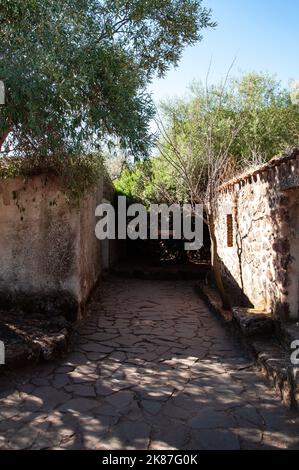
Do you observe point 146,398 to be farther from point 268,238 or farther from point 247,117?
point 247,117

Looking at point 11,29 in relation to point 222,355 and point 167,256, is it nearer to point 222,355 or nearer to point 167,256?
point 222,355

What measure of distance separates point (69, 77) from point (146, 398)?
386 centimetres

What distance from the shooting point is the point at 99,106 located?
4.64 meters

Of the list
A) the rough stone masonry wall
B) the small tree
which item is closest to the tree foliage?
the rough stone masonry wall

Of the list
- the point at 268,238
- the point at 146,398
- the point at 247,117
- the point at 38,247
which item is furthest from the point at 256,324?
the point at 247,117

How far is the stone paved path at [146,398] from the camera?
3168 millimetres

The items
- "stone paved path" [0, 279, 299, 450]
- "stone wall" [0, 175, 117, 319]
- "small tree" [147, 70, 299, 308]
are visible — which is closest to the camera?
"stone paved path" [0, 279, 299, 450]

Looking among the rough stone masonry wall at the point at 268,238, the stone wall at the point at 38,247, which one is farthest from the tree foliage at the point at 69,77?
the rough stone masonry wall at the point at 268,238

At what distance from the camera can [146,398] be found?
13.0ft

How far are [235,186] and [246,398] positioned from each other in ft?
16.5

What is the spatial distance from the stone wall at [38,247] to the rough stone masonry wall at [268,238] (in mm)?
3316

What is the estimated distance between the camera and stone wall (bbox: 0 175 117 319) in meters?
6.43

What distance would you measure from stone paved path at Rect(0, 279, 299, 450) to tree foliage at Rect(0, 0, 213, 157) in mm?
3030

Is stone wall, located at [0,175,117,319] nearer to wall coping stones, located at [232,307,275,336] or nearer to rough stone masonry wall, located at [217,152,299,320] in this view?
wall coping stones, located at [232,307,275,336]
